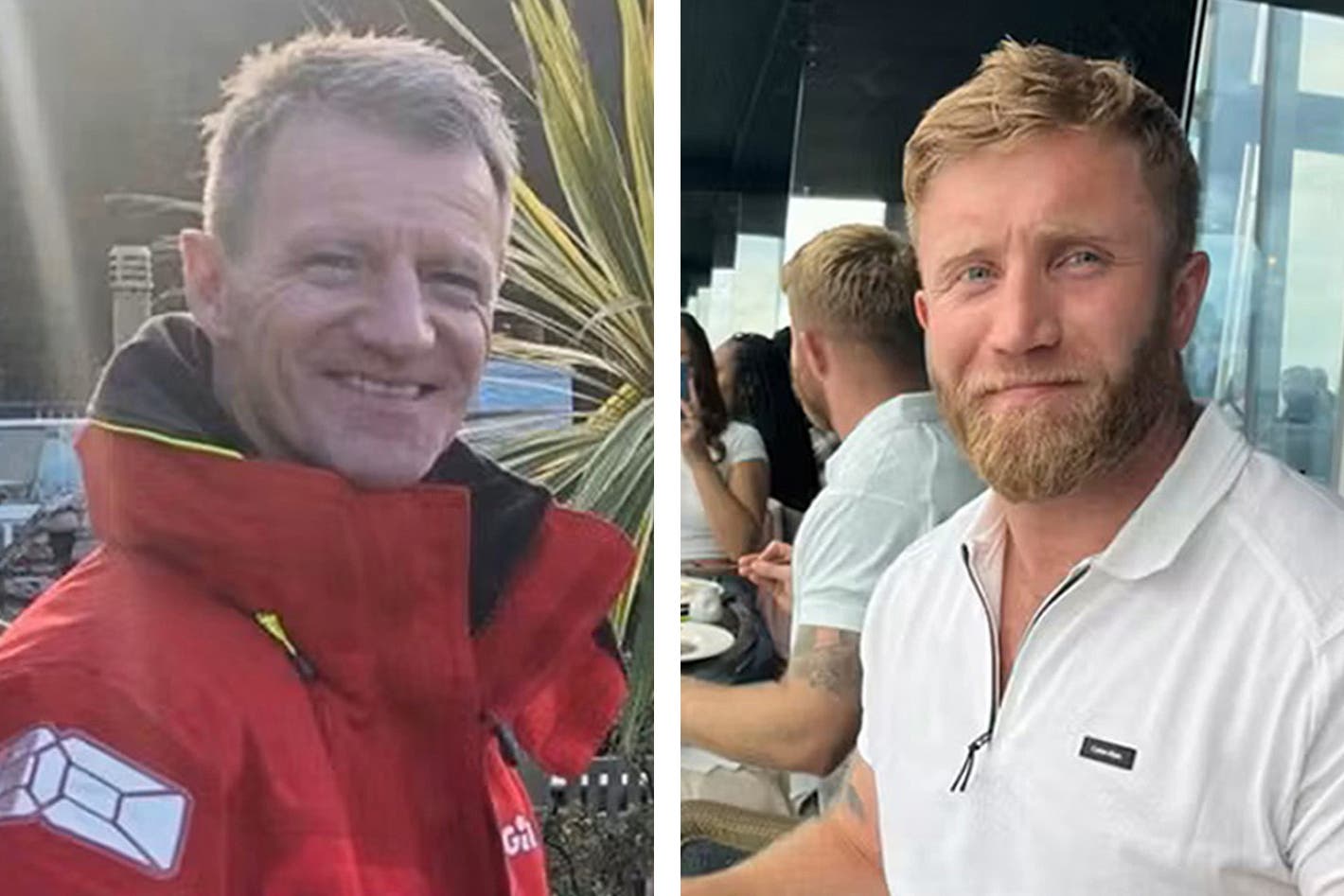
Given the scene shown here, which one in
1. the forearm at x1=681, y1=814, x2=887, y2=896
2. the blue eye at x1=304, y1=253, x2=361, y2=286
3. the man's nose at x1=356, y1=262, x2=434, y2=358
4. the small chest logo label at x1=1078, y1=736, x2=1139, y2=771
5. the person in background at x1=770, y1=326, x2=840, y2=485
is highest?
the blue eye at x1=304, y1=253, x2=361, y2=286

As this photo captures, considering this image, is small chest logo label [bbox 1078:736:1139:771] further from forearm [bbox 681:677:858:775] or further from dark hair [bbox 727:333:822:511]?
dark hair [bbox 727:333:822:511]

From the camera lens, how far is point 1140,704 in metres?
1.66

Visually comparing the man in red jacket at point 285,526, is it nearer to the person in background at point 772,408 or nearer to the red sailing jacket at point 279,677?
the red sailing jacket at point 279,677

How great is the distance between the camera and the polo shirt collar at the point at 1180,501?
5.57ft

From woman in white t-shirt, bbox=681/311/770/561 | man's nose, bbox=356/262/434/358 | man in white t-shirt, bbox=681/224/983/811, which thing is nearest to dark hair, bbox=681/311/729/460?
woman in white t-shirt, bbox=681/311/770/561

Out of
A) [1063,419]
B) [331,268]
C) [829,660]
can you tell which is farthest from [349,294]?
[1063,419]

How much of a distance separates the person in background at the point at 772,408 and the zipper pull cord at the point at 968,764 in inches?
14.3

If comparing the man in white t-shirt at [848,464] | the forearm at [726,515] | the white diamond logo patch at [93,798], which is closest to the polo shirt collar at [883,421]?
the man in white t-shirt at [848,464]

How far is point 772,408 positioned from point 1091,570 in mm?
442

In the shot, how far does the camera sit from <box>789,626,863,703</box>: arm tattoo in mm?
1766

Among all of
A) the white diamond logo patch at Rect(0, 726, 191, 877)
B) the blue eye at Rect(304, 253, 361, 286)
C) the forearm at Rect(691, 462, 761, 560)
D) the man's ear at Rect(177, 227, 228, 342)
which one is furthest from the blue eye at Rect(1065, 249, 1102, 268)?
the white diamond logo patch at Rect(0, 726, 191, 877)

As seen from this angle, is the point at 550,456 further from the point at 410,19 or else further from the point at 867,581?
→ the point at 410,19

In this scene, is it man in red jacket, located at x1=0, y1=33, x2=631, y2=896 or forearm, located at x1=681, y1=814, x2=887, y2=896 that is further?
forearm, located at x1=681, y1=814, x2=887, y2=896

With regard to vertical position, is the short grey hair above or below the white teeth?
above
